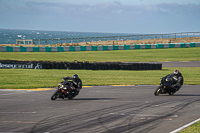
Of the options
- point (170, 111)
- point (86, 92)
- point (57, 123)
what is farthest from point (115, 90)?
point (57, 123)

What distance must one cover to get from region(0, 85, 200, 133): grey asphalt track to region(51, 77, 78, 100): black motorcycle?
0.27 metres

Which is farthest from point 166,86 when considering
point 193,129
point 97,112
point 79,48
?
point 79,48

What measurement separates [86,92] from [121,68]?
1417 cm

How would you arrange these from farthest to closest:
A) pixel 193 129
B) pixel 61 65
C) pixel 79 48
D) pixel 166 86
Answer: pixel 79 48, pixel 61 65, pixel 166 86, pixel 193 129

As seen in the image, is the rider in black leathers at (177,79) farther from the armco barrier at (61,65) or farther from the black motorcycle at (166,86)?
the armco barrier at (61,65)

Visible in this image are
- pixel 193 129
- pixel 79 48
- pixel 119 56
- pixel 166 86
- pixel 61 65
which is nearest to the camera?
pixel 193 129

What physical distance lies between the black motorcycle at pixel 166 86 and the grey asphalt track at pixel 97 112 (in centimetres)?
38

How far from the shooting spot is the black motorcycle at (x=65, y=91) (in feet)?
49.4

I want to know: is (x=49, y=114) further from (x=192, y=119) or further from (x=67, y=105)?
(x=192, y=119)

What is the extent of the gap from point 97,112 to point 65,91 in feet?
11.0

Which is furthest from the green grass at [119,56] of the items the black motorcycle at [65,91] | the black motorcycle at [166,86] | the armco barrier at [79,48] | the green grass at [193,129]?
the green grass at [193,129]

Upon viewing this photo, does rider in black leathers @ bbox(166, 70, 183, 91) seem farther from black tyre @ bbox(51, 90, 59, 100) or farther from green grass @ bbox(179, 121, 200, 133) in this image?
green grass @ bbox(179, 121, 200, 133)

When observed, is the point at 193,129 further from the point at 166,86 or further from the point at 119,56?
the point at 119,56

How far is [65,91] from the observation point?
1525cm
